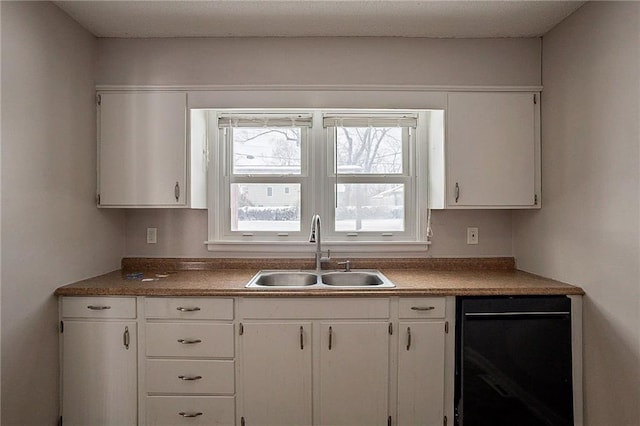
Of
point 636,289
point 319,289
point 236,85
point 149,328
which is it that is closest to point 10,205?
point 149,328

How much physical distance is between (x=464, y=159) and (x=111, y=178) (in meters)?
2.21

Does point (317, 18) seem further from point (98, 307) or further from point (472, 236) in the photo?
point (98, 307)

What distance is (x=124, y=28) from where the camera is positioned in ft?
7.64

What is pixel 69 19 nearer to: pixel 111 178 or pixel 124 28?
pixel 124 28

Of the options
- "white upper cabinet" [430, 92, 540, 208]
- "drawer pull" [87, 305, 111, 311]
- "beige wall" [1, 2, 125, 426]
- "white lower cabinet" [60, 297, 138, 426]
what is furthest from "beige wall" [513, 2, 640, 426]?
"beige wall" [1, 2, 125, 426]

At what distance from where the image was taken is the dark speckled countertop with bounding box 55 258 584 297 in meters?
2.01

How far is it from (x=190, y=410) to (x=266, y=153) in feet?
5.46

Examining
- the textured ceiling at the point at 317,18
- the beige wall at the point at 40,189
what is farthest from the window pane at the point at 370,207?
the beige wall at the point at 40,189

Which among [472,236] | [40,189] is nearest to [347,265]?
[472,236]

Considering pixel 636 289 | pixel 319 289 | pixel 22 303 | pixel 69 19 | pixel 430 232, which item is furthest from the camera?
pixel 430 232

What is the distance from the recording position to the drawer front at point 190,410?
2016 mm

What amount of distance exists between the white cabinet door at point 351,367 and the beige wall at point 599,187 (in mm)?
1086

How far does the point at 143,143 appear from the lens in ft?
7.73

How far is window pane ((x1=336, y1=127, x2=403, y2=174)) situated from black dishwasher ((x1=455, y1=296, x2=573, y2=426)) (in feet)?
3.65
